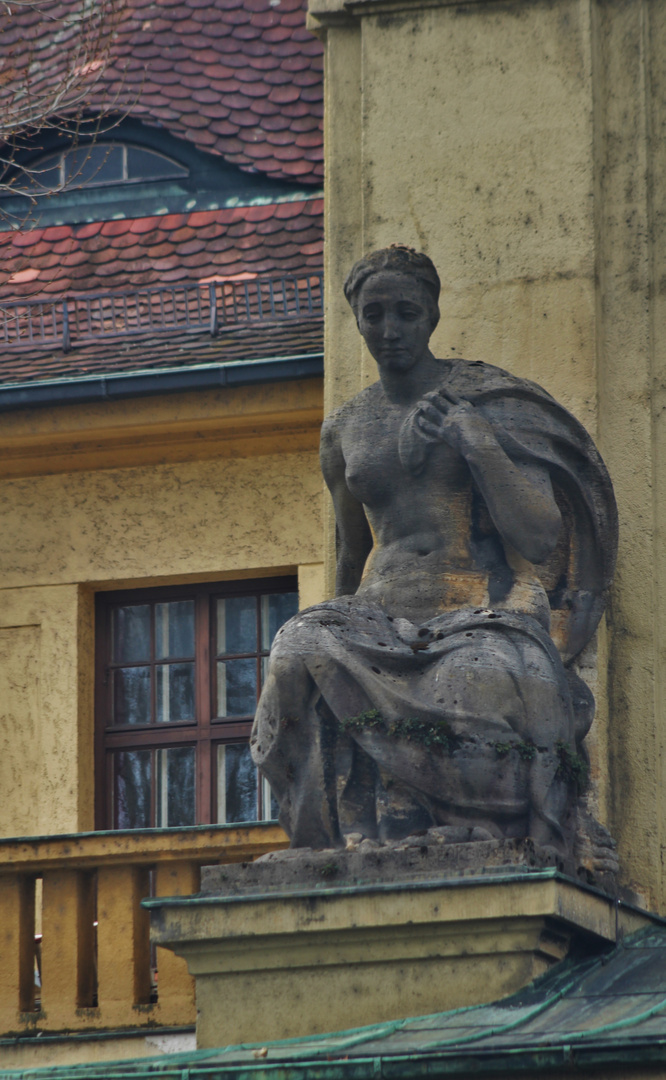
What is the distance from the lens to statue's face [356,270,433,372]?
8.23 m

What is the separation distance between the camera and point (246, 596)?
538 inches

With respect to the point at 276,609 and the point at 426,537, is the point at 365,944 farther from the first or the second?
the point at 276,609

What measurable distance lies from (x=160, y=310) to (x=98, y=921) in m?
5.13

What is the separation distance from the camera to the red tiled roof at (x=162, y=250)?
13375 millimetres

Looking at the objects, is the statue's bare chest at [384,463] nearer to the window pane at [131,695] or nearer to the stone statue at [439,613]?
the stone statue at [439,613]

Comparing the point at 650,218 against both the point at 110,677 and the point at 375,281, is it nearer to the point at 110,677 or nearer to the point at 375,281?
the point at 375,281

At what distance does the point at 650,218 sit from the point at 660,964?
3811 mm

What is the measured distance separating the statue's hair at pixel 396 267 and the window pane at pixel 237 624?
541 centimetres

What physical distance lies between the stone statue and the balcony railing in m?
4.43

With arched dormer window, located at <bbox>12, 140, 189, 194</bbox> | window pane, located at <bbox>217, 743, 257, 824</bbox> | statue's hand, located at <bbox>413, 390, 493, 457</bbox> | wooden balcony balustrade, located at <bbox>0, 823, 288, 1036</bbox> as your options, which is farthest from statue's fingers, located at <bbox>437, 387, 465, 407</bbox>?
arched dormer window, located at <bbox>12, 140, 189, 194</bbox>

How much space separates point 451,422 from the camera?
816 cm

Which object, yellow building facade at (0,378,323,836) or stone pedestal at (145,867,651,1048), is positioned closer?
stone pedestal at (145,867,651,1048)

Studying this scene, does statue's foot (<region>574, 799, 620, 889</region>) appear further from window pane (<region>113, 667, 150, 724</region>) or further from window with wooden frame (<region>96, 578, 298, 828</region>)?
window pane (<region>113, 667, 150, 724</region>)

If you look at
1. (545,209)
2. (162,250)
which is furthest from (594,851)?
(162,250)
